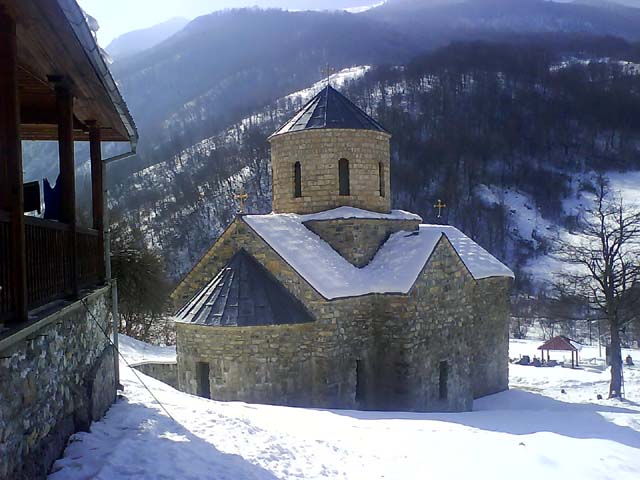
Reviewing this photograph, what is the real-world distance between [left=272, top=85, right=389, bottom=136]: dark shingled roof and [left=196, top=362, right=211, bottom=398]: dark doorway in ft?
20.7

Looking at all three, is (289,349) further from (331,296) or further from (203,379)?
(203,379)

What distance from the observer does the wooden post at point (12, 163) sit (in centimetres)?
325

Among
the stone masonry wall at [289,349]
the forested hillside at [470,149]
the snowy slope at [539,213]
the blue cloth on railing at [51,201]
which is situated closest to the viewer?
the blue cloth on railing at [51,201]

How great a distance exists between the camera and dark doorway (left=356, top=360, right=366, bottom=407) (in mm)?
11440

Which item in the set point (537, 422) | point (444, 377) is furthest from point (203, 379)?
point (537, 422)

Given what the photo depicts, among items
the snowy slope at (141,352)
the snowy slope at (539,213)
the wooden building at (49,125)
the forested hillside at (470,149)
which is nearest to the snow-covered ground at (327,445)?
the wooden building at (49,125)

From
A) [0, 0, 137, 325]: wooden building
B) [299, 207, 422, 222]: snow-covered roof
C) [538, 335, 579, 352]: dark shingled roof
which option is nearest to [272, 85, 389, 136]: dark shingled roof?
[299, 207, 422, 222]: snow-covered roof

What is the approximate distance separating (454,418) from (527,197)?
5338 centimetres

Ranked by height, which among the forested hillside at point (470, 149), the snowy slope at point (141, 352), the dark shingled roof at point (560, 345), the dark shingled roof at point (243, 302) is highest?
the forested hillside at point (470, 149)

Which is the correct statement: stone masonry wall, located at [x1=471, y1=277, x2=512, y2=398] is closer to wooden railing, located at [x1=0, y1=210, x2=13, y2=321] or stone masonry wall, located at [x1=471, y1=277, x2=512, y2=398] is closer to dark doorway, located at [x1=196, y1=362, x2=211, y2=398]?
dark doorway, located at [x1=196, y1=362, x2=211, y2=398]

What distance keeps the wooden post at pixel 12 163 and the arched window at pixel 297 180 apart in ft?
34.1

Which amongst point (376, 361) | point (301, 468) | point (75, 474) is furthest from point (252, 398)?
point (75, 474)

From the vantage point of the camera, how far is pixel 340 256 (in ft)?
41.0

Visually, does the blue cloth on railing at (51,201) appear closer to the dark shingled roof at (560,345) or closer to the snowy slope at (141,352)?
the snowy slope at (141,352)
